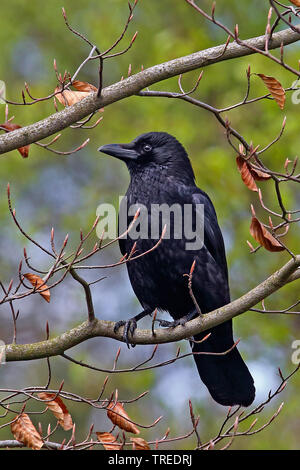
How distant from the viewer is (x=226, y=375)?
17.0ft

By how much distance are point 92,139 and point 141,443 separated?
21.8 ft

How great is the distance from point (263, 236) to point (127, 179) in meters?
6.28

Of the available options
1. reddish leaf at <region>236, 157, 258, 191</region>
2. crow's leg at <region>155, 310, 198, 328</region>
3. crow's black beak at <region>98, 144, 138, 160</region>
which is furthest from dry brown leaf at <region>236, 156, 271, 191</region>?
crow's black beak at <region>98, 144, 138, 160</region>

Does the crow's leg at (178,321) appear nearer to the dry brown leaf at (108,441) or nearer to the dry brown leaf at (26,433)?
the dry brown leaf at (108,441)

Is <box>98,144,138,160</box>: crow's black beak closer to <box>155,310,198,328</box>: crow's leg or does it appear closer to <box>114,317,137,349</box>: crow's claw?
<box>155,310,198,328</box>: crow's leg

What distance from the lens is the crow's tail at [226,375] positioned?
5125 millimetres

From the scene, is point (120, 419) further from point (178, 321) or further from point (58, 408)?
point (178, 321)

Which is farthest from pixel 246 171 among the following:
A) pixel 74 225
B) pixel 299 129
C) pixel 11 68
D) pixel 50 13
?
pixel 11 68

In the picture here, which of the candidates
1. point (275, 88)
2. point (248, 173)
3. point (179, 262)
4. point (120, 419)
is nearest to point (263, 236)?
point (248, 173)

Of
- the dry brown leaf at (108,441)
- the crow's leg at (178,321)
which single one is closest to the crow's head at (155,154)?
the crow's leg at (178,321)

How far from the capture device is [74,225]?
29.0 ft

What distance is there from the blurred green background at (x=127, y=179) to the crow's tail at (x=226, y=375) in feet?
8.15

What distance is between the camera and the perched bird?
4914 mm

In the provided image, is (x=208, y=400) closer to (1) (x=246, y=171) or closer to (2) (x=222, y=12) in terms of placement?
(2) (x=222, y=12)
